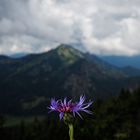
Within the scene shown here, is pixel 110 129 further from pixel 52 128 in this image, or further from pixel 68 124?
pixel 68 124

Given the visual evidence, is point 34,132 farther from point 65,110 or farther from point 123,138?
point 65,110

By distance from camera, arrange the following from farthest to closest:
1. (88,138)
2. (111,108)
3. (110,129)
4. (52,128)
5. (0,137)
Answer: (111,108), (110,129), (52,128), (88,138), (0,137)

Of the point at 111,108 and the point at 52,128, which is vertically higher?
the point at 111,108

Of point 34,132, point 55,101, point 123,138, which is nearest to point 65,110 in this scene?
point 55,101

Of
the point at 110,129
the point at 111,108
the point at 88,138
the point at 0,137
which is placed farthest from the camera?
the point at 111,108

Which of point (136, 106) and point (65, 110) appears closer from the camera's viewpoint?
point (65, 110)

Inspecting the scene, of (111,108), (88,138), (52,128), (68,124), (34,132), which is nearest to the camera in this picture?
(68,124)

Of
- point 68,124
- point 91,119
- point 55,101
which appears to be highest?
point 91,119

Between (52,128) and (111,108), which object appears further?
(111,108)

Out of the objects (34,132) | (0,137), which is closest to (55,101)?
(0,137)
